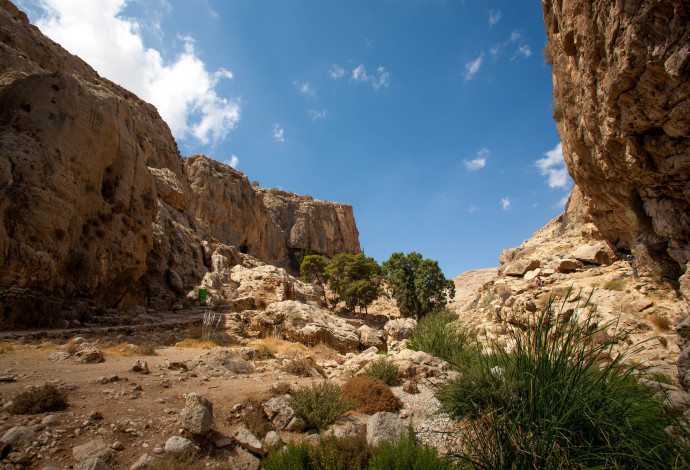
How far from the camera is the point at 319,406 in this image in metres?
5.28

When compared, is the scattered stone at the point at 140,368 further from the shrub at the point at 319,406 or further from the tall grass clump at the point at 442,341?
the tall grass clump at the point at 442,341

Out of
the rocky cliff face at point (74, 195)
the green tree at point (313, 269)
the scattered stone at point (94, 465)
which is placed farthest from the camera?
the green tree at point (313, 269)

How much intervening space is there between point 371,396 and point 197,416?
117 inches

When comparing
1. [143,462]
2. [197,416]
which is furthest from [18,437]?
[197,416]

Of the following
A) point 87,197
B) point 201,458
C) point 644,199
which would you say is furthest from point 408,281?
point 201,458

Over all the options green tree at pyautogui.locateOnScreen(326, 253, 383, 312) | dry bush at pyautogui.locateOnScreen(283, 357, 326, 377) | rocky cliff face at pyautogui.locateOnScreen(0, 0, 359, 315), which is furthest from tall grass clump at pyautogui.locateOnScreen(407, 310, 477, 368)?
green tree at pyautogui.locateOnScreen(326, 253, 383, 312)

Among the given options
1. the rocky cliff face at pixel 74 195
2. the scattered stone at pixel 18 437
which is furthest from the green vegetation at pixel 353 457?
the rocky cliff face at pixel 74 195

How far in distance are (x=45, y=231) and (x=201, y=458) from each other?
11.1 metres

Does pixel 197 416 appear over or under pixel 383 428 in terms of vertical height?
over

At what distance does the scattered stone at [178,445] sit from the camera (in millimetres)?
3907

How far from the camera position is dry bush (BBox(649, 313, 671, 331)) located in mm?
8841

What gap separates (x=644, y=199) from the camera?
10.7 m

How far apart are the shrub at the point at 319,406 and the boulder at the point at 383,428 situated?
0.70m

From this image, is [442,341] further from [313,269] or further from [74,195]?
[313,269]
